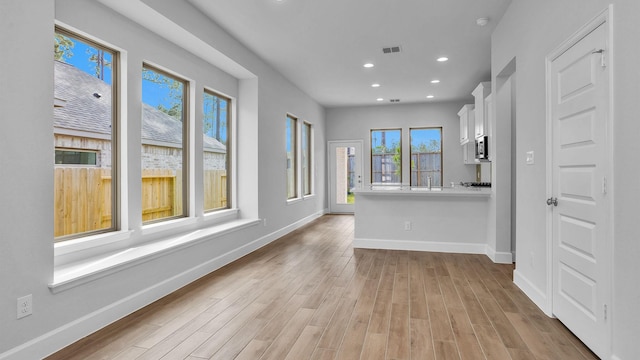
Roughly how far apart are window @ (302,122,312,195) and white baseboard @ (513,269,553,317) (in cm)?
519

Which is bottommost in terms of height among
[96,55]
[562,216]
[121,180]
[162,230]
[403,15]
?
[162,230]

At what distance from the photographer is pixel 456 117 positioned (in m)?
8.34

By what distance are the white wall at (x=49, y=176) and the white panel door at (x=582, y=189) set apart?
10.7 ft

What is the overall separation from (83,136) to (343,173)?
6.95 meters

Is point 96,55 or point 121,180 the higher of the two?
point 96,55

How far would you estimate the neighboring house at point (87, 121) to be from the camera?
107 inches

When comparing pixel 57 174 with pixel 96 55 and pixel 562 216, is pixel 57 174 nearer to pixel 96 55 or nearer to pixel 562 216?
pixel 96 55

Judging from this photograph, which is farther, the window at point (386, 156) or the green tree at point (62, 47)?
the window at point (386, 156)

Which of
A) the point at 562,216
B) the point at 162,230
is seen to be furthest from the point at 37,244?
the point at 562,216

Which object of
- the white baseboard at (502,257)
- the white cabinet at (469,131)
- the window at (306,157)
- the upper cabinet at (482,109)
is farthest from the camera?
the window at (306,157)

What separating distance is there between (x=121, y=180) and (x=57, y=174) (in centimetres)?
56

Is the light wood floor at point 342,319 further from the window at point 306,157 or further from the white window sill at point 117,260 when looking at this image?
the window at point 306,157

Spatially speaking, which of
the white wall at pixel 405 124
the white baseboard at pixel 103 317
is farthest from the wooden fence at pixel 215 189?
the white wall at pixel 405 124

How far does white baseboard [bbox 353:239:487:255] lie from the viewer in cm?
483
